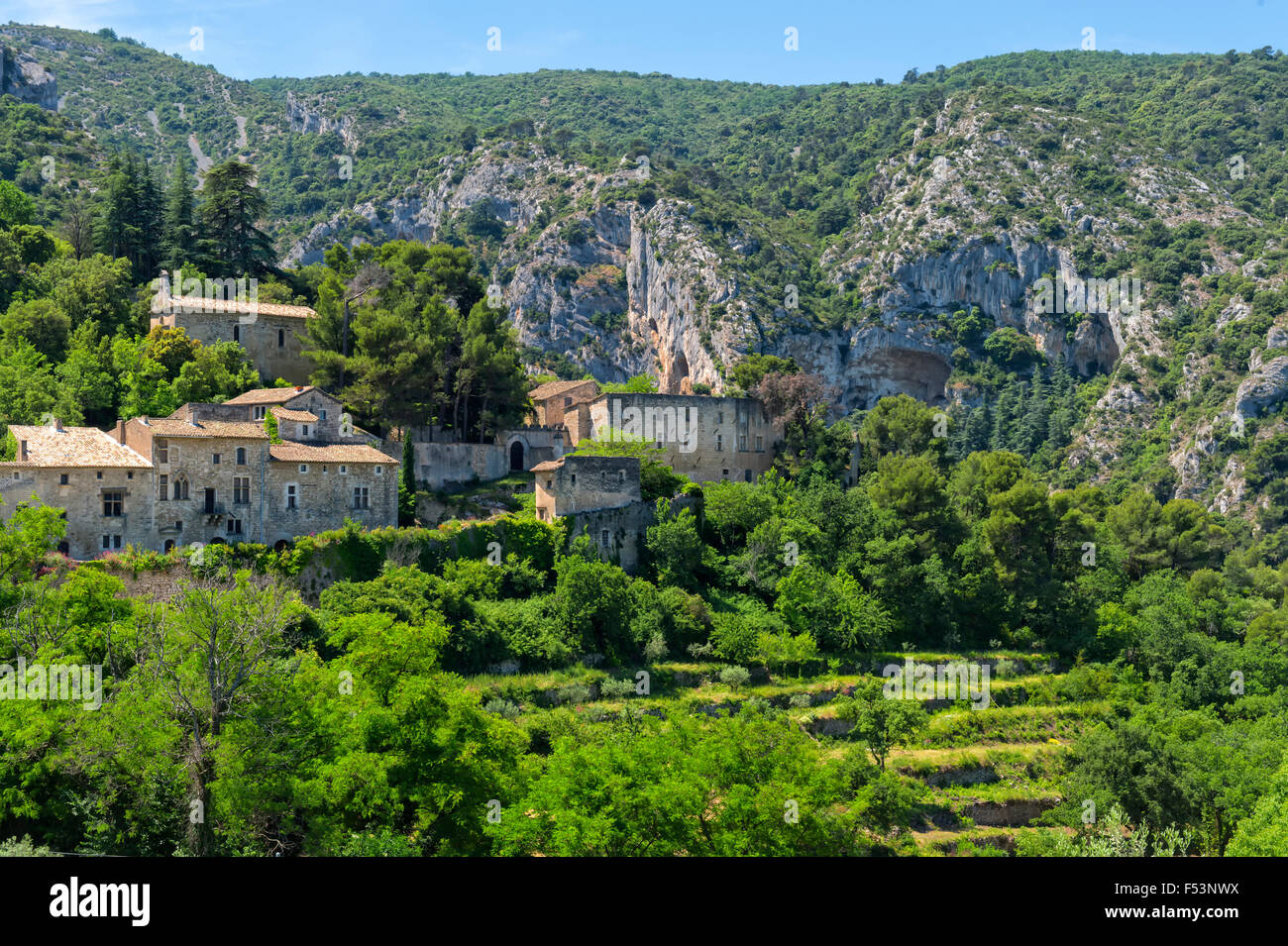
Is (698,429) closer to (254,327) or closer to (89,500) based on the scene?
(254,327)

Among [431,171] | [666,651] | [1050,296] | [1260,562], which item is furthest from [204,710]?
[431,171]

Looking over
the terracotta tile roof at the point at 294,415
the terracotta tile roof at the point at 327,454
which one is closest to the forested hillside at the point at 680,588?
the terracotta tile roof at the point at 327,454

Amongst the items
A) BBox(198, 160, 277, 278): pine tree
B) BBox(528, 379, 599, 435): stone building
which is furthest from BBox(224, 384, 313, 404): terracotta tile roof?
BBox(198, 160, 277, 278): pine tree

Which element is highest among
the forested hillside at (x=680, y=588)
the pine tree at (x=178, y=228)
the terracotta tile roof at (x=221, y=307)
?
the pine tree at (x=178, y=228)

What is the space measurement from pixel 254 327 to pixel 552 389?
18850 millimetres

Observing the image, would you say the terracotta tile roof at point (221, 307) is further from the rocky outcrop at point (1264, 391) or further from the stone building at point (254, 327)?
the rocky outcrop at point (1264, 391)

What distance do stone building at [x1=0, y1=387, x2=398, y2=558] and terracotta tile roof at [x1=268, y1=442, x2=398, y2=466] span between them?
44 mm

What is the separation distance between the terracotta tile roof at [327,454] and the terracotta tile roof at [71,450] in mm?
4881

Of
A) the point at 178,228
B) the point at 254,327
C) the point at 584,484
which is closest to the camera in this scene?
the point at 584,484

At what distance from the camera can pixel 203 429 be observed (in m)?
45.6

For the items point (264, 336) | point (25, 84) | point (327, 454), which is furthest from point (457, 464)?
point (25, 84)

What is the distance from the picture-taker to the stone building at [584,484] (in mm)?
52656

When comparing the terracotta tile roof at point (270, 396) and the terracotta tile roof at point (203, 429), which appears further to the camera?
the terracotta tile roof at point (270, 396)

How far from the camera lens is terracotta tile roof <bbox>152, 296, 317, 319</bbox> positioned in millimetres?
61781
